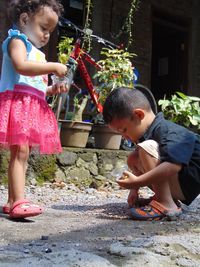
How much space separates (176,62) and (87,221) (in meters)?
7.09

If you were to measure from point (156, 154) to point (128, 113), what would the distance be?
0.88ft

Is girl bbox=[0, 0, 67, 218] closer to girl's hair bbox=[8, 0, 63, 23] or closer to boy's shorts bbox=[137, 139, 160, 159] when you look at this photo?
girl's hair bbox=[8, 0, 63, 23]

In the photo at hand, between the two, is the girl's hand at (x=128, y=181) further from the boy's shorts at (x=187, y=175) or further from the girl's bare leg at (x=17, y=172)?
the girl's bare leg at (x=17, y=172)

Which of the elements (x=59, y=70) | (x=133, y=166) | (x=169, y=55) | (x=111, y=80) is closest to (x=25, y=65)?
(x=59, y=70)

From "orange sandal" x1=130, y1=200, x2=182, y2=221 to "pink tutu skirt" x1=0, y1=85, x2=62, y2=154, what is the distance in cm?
62

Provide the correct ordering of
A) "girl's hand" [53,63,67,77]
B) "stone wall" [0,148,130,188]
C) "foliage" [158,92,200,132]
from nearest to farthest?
1. "girl's hand" [53,63,67,77]
2. "stone wall" [0,148,130,188]
3. "foliage" [158,92,200,132]

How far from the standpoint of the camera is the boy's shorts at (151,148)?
2596 mm

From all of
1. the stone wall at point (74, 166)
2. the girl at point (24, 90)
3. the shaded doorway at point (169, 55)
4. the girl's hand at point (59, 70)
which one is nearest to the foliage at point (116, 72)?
the stone wall at point (74, 166)

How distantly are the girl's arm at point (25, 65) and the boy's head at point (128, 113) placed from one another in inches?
13.0

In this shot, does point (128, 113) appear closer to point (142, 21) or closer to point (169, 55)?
point (142, 21)

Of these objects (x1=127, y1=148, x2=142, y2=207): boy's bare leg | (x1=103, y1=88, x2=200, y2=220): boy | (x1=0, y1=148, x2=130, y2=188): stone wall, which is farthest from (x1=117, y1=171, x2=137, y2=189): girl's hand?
(x1=0, y1=148, x2=130, y2=188): stone wall

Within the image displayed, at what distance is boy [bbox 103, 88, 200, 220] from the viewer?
2562mm

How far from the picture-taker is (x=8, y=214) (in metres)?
2.72

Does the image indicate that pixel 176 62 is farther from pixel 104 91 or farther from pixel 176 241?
pixel 176 241
